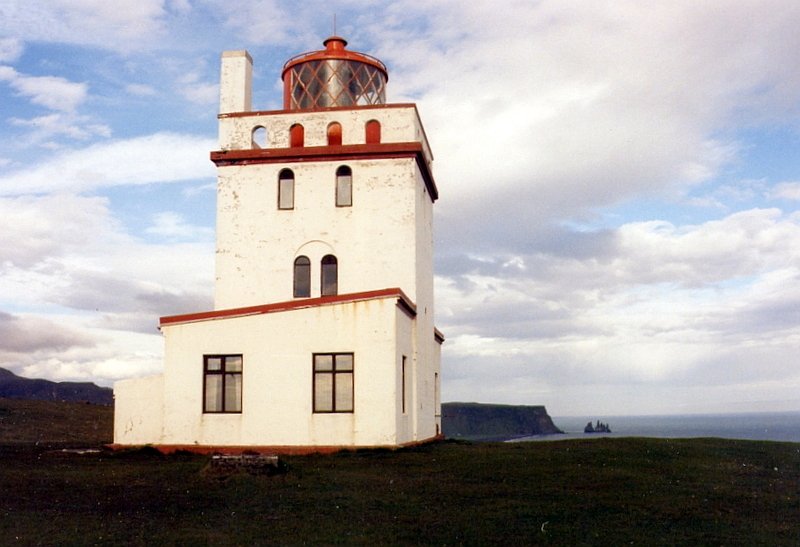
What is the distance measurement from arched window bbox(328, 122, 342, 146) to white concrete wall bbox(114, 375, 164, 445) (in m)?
10.0

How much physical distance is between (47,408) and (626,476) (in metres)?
33.4

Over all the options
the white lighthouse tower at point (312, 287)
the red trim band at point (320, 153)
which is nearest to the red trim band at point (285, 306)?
the white lighthouse tower at point (312, 287)

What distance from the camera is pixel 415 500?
12781 mm

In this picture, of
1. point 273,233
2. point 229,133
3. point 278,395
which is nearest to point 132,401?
point 278,395

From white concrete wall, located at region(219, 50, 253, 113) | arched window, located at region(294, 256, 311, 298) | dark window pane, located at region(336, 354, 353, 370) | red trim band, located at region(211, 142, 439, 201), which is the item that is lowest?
dark window pane, located at region(336, 354, 353, 370)

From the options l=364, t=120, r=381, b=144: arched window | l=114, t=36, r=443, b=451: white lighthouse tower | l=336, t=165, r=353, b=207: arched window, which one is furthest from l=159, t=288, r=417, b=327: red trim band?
l=364, t=120, r=381, b=144: arched window

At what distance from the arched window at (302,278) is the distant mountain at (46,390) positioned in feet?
308

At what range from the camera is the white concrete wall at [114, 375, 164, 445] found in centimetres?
2269

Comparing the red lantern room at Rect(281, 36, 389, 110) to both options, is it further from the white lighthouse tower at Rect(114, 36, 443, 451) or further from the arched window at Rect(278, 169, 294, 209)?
the arched window at Rect(278, 169, 294, 209)

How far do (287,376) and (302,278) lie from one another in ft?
17.9

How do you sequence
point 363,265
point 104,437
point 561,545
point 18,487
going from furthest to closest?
point 104,437 → point 363,265 → point 18,487 → point 561,545

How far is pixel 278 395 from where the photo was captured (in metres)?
21.9

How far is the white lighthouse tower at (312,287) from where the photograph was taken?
2181 cm

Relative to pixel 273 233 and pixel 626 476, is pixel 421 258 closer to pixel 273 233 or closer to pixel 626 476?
pixel 273 233
